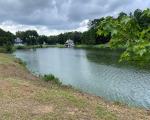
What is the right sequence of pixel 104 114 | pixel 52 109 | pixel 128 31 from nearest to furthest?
pixel 128 31
pixel 104 114
pixel 52 109

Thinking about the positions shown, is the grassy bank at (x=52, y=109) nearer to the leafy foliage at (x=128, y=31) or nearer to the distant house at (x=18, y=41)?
the leafy foliage at (x=128, y=31)

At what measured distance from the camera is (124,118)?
36.2ft

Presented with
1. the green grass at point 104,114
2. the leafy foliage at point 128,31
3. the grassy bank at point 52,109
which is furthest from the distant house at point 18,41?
the leafy foliage at point 128,31

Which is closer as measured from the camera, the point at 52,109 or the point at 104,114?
the point at 104,114

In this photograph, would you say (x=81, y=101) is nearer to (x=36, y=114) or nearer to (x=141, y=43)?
(x=36, y=114)

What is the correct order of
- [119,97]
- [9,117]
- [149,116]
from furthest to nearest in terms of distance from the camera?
[119,97]
[149,116]
[9,117]

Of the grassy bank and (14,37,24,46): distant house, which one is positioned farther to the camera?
(14,37,24,46): distant house

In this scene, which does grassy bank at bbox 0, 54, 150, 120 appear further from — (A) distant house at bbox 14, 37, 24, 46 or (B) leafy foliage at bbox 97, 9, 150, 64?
(A) distant house at bbox 14, 37, 24, 46

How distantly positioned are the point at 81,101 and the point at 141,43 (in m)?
10.5

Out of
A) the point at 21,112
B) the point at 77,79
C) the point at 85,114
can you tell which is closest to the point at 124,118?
the point at 85,114

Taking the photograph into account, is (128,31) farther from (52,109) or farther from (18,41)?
(18,41)

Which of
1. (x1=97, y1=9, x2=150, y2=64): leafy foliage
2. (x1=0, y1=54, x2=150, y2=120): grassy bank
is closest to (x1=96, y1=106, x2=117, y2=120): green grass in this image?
(x1=0, y1=54, x2=150, y2=120): grassy bank

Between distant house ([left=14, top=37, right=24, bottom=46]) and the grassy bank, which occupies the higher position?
the grassy bank

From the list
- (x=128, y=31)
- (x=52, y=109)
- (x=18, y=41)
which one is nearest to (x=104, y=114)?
(x=52, y=109)
